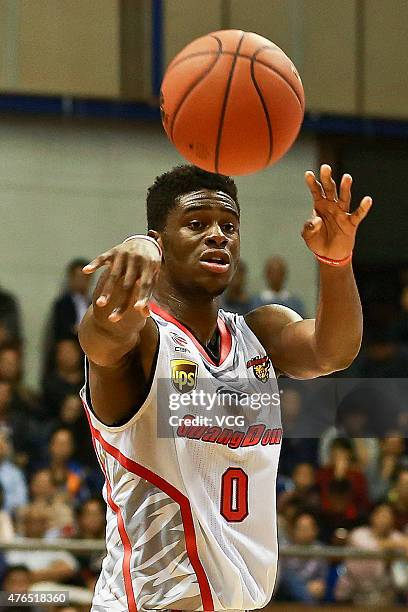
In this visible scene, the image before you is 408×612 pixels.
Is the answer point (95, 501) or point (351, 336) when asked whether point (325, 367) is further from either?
point (95, 501)

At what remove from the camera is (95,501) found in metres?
8.77

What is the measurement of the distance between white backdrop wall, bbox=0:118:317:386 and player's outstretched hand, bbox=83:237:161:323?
7.84 m

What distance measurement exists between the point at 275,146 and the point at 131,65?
7949mm

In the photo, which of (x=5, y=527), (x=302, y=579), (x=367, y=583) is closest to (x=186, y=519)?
(x=302, y=579)

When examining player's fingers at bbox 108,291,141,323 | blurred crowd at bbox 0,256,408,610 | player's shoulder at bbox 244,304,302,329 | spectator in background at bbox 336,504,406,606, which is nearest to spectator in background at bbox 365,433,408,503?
blurred crowd at bbox 0,256,408,610

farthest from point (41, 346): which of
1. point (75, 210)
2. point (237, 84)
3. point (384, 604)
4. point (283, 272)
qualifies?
point (237, 84)

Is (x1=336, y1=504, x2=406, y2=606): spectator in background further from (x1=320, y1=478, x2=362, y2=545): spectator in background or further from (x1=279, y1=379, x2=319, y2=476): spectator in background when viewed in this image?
(x1=279, y1=379, x2=319, y2=476): spectator in background

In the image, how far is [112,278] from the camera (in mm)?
3428

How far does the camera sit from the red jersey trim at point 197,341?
13.8 ft

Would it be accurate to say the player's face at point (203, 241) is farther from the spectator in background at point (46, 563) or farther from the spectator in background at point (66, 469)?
the spectator in background at point (66, 469)

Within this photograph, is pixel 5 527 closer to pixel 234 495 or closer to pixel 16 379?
pixel 16 379

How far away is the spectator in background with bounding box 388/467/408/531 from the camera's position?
923 cm

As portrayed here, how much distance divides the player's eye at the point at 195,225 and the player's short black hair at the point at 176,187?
131 mm

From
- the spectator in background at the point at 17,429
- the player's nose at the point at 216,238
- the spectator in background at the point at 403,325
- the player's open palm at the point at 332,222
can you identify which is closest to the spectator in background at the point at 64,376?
the spectator in background at the point at 17,429
